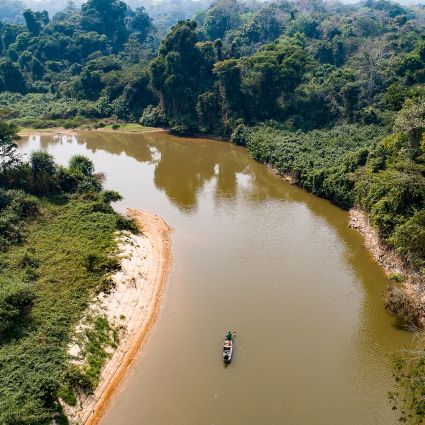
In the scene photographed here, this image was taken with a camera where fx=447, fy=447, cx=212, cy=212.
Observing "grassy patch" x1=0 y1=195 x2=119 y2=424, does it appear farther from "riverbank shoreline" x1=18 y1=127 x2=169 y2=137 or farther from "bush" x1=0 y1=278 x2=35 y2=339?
"riverbank shoreline" x1=18 y1=127 x2=169 y2=137

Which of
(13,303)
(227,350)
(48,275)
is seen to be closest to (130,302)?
(48,275)

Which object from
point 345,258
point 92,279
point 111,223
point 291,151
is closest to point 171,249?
point 111,223

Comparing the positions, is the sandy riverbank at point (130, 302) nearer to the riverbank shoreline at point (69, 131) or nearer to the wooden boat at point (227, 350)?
the wooden boat at point (227, 350)

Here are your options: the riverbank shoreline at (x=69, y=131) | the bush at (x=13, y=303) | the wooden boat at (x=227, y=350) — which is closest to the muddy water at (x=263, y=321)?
the wooden boat at (x=227, y=350)

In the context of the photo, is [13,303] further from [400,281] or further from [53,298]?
[400,281]

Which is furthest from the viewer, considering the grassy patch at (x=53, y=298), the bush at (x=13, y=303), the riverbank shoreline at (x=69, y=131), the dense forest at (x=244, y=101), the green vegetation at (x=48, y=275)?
the riverbank shoreline at (x=69, y=131)

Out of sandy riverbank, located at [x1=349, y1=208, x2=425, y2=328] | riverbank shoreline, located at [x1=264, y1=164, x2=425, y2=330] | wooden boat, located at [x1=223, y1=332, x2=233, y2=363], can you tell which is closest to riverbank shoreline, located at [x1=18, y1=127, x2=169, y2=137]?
riverbank shoreline, located at [x1=264, y1=164, x2=425, y2=330]
